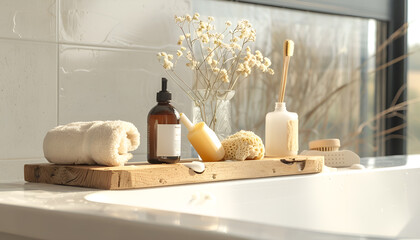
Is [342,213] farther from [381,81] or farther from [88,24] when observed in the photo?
[381,81]

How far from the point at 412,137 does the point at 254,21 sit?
1.23m

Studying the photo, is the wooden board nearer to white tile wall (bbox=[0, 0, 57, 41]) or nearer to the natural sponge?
the natural sponge

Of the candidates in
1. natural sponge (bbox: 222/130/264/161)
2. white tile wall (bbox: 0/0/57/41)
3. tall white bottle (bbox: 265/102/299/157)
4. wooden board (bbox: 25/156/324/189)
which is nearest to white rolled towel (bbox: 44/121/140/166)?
wooden board (bbox: 25/156/324/189)

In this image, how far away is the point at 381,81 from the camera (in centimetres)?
333

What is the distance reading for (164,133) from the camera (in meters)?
1.36

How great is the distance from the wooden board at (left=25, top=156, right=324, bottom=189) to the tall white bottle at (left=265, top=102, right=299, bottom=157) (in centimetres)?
12

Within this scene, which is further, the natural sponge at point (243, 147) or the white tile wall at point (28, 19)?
the white tile wall at point (28, 19)

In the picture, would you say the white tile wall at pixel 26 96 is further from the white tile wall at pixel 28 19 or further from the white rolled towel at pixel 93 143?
the white rolled towel at pixel 93 143

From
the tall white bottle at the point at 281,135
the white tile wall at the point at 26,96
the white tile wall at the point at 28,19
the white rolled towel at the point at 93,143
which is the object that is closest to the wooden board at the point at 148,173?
the white rolled towel at the point at 93,143

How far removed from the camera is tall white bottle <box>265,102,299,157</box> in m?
1.67

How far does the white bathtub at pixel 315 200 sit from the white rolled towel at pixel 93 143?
97 mm

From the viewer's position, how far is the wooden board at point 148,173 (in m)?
1.21

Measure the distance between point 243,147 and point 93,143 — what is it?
0.37 m

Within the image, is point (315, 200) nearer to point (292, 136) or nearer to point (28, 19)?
point (292, 136)
